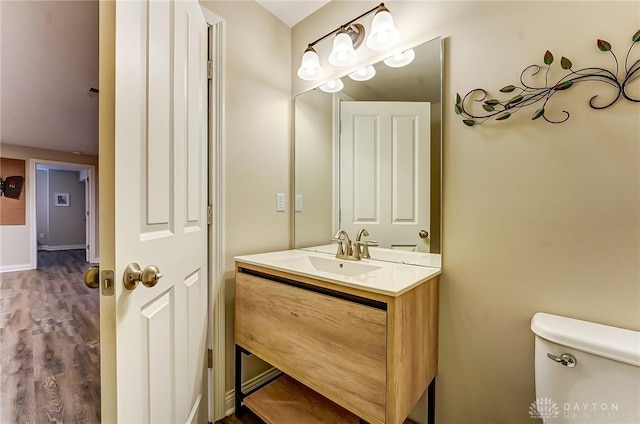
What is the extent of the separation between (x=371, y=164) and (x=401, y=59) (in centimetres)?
54

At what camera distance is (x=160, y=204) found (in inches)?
36.5

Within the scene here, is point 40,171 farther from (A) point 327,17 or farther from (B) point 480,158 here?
(B) point 480,158

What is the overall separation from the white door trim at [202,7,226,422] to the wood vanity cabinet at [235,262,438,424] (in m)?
0.22

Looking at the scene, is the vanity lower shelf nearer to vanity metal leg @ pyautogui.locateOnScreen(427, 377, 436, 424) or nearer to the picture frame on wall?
vanity metal leg @ pyautogui.locateOnScreen(427, 377, 436, 424)

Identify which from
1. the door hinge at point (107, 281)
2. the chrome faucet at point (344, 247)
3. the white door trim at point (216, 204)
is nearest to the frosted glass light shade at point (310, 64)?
the white door trim at point (216, 204)

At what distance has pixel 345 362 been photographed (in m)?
1.00

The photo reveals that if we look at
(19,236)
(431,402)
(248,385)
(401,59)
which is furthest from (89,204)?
(431,402)

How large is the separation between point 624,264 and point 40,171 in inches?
435

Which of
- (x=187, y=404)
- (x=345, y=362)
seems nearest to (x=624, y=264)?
(x=345, y=362)

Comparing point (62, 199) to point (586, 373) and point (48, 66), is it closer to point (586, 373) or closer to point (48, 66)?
point (48, 66)

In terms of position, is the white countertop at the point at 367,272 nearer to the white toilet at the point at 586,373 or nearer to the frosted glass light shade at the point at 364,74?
the white toilet at the point at 586,373

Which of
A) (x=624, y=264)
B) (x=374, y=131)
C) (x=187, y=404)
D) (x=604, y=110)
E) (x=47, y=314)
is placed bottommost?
(x=47, y=314)

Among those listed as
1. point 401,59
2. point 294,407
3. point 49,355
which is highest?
point 401,59

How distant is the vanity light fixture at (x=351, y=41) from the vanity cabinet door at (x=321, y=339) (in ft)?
4.01
